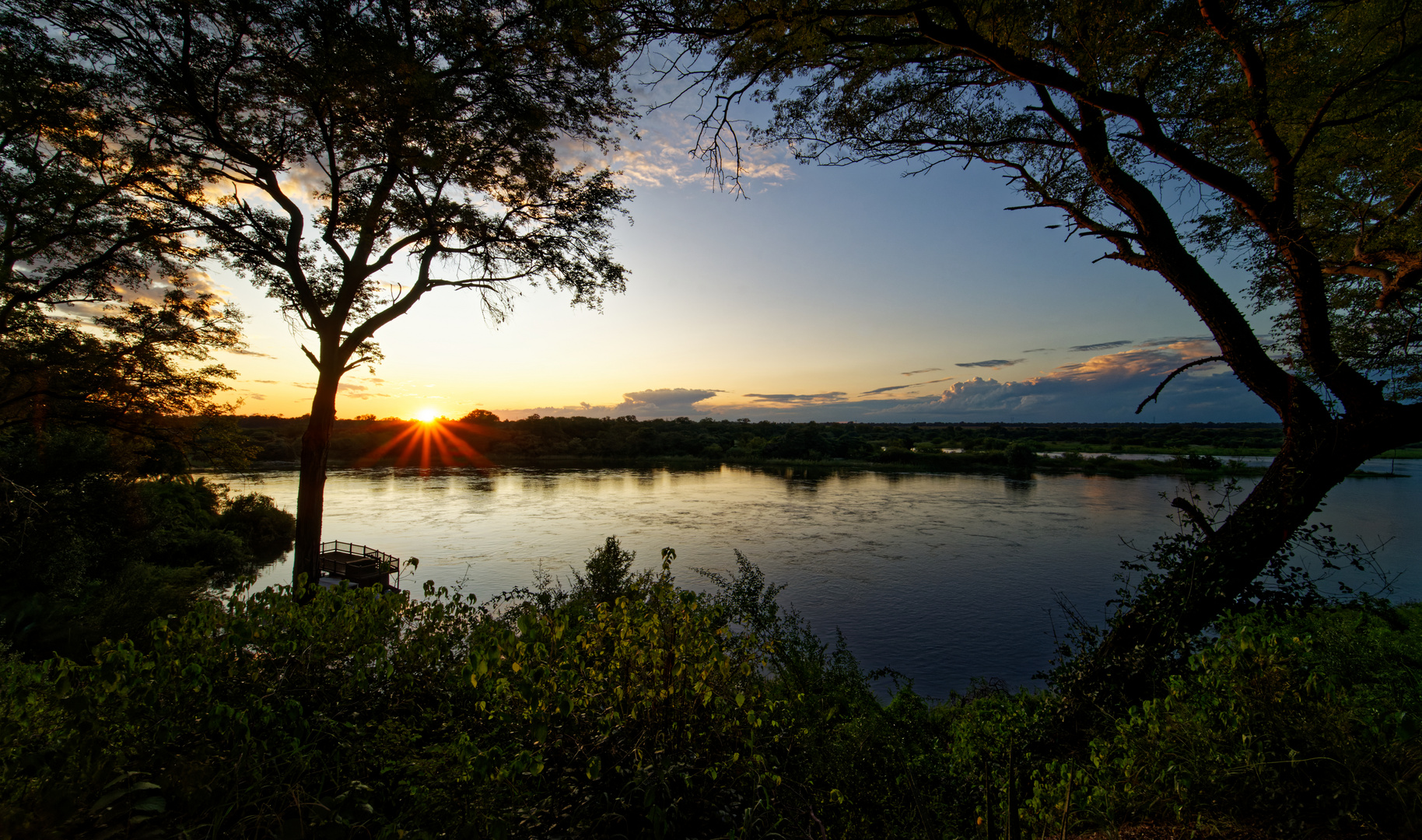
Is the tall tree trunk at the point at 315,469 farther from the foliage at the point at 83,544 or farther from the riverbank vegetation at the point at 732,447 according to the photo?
the riverbank vegetation at the point at 732,447

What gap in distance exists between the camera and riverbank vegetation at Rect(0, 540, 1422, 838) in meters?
1.71

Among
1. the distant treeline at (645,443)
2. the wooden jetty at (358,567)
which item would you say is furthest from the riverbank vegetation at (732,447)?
the wooden jetty at (358,567)

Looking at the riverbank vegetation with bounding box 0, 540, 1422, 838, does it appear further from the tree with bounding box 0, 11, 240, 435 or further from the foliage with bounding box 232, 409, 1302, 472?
Result: the foliage with bounding box 232, 409, 1302, 472

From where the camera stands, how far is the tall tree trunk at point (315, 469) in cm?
820

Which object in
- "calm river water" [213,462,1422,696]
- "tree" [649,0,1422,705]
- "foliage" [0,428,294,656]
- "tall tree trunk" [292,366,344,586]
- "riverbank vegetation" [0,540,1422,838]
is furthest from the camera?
"calm river water" [213,462,1422,696]

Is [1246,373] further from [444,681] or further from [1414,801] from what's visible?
[444,681]

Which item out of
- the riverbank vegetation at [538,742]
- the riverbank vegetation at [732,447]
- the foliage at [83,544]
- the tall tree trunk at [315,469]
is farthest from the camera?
the riverbank vegetation at [732,447]

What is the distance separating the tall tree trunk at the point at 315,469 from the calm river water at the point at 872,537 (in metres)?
11.6

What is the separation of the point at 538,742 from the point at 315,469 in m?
8.17

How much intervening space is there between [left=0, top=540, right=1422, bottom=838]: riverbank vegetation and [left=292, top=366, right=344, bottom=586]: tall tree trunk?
464cm

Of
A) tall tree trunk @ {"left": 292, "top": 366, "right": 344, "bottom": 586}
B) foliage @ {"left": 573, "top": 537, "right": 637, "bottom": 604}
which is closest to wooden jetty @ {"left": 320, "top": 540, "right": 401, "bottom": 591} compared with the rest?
foliage @ {"left": 573, "top": 537, "right": 637, "bottom": 604}

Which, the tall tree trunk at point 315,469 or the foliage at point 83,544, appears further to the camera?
the foliage at point 83,544

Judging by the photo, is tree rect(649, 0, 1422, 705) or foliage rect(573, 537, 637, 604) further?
foliage rect(573, 537, 637, 604)

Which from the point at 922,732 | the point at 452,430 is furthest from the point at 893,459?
the point at 922,732
